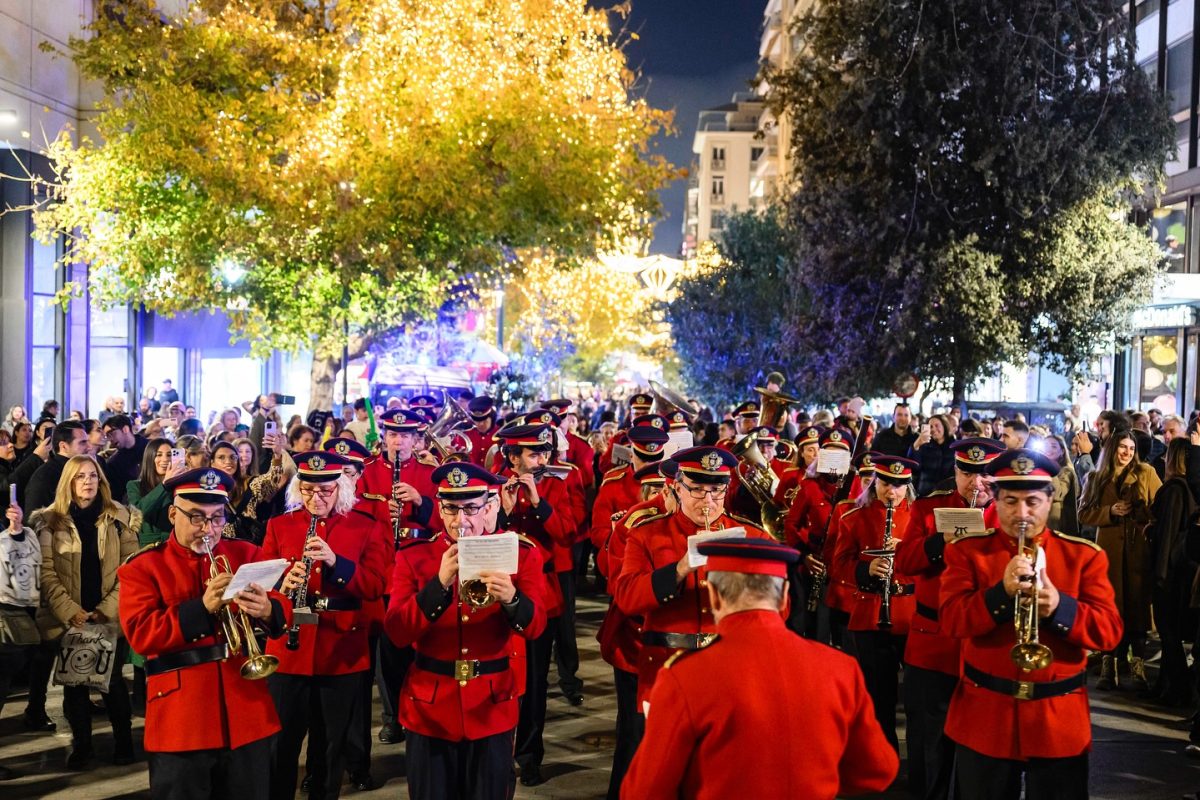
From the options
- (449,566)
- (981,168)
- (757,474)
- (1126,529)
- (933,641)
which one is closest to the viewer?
(449,566)

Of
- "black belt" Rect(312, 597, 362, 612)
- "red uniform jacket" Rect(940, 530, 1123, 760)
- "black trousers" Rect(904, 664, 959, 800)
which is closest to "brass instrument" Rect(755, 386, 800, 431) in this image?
"black trousers" Rect(904, 664, 959, 800)

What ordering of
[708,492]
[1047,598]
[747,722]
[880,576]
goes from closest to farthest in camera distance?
[747,722] → [1047,598] → [708,492] → [880,576]

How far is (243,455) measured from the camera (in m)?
11.4

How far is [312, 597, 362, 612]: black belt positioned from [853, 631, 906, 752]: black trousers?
3.66 metres

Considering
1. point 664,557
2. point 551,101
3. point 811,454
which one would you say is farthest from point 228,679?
point 551,101

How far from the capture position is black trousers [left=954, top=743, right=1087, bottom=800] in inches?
228

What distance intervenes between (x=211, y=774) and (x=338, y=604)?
1687 mm

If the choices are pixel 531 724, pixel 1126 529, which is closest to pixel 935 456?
pixel 1126 529

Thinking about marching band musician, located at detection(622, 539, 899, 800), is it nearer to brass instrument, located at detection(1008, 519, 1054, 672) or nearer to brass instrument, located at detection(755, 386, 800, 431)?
brass instrument, located at detection(1008, 519, 1054, 672)

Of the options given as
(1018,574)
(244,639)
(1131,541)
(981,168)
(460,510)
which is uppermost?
(981,168)

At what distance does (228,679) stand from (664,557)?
222 centimetres

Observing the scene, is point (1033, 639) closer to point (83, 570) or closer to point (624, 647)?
point (624, 647)

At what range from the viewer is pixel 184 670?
18.9 ft

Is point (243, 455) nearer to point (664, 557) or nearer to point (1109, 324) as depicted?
point (664, 557)
